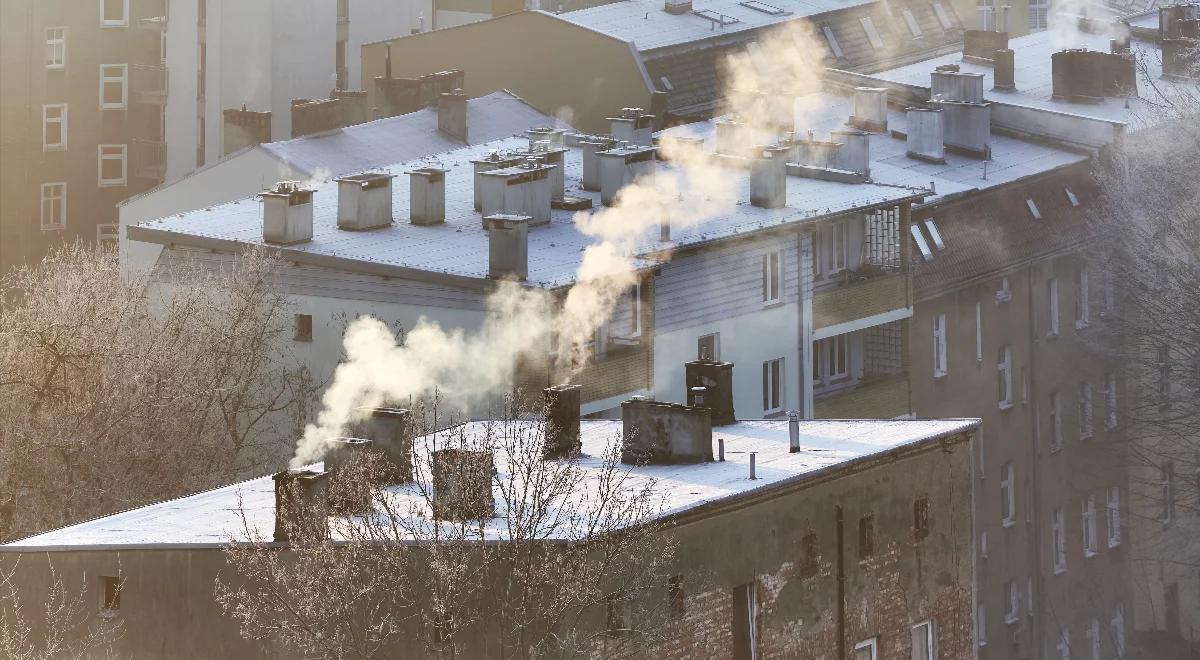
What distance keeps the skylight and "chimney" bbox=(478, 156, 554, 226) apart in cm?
1009

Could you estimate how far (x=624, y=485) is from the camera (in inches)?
1620

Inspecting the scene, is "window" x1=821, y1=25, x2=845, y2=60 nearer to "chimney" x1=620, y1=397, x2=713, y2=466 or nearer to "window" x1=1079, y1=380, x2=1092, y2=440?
"window" x1=1079, y1=380, x2=1092, y2=440

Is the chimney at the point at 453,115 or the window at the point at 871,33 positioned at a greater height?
the window at the point at 871,33

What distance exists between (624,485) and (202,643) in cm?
665

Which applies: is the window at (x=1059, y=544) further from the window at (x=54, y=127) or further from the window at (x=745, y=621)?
the window at (x=54, y=127)

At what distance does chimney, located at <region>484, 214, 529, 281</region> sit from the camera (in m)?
52.6

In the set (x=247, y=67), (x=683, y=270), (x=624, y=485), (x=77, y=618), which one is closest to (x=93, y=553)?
(x=77, y=618)

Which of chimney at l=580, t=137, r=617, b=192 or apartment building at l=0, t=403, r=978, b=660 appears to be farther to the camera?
chimney at l=580, t=137, r=617, b=192

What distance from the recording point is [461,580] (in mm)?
36625

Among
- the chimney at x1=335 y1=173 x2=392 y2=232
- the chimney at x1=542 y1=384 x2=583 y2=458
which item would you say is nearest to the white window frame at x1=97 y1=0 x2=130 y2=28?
the chimney at x1=335 y1=173 x2=392 y2=232

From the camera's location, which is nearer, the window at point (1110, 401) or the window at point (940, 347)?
the window at point (940, 347)

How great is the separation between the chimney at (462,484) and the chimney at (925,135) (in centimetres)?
3304

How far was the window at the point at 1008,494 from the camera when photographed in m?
67.8

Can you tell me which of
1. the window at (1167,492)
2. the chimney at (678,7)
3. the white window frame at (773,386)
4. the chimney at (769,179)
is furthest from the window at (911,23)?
the white window frame at (773,386)
